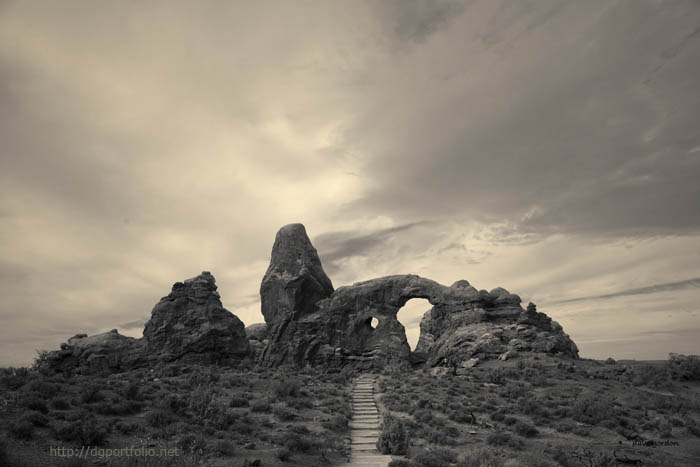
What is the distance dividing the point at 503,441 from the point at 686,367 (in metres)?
28.8

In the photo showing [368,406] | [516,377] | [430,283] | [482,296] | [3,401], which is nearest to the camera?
[3,401]

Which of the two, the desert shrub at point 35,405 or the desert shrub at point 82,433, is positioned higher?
the desert shrub at point 35,405

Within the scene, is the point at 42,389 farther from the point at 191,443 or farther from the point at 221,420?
the point at 191,443

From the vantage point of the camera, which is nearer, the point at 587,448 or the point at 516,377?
the point at 587,448

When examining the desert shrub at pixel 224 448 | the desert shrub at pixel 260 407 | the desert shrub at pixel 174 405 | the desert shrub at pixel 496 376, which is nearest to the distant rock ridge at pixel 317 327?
the desert shrub at pixel 496 376

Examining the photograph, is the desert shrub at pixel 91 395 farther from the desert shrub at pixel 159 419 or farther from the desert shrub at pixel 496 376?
the desert shrub at pixel 496 376

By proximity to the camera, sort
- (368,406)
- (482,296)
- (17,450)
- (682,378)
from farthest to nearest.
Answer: (482,296), (682,378), (368,406), (17,450)

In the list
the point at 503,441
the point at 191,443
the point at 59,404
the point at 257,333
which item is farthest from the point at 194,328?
the point at 503,441

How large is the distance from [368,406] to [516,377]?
13.3 meters

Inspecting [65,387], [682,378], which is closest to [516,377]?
[682,378]

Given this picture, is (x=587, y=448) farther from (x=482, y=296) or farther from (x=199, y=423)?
(x=482, y=296)

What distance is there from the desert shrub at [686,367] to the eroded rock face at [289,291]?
36199 mm

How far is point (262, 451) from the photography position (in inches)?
595

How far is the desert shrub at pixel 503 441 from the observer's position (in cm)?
1696
